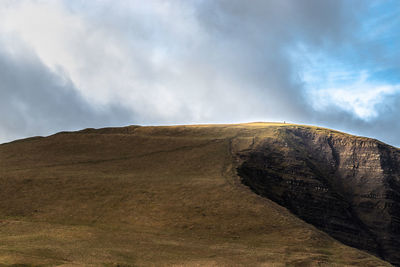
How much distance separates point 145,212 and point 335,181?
41.5 meters

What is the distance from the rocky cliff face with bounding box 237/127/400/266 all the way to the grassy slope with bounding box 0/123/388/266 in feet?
16.6

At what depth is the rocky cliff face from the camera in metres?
67.1

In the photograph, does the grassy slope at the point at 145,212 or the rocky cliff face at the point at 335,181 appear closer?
the grassy slope at the point at 145,212

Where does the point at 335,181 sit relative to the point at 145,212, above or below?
above

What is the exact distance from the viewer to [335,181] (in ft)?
263

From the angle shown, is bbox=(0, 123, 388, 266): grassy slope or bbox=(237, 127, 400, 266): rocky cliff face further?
bbox=(237, 127, 400, 266): rocky cliff face

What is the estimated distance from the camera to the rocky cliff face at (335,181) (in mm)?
67125

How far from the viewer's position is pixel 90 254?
36.0 metres

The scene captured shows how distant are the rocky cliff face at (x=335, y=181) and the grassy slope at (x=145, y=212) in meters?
5.06

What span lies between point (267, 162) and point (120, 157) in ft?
77.1

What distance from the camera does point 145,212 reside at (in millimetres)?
51719

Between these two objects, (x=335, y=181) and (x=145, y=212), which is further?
(x=335, y=181)

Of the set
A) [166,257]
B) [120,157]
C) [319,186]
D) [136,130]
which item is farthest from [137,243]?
[136,130]

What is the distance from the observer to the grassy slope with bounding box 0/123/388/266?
39.2 meters
